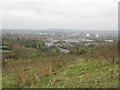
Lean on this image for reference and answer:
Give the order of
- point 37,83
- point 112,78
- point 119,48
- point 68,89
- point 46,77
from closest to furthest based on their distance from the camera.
A: 1. point 68,89
2. point 112,78
3. point 37,83
4. point 46,77
5. point 119,48

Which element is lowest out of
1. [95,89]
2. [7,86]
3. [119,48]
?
[7,86]

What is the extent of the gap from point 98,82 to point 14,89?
2.64m

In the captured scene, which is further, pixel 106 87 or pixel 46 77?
pixel 46 77

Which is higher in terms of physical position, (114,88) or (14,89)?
(114,88)

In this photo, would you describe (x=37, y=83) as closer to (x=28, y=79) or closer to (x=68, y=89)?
(x=28, y=79)

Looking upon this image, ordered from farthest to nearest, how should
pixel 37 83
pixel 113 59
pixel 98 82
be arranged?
pixel 113 59 → pixel 37 83 → pixel 98 82

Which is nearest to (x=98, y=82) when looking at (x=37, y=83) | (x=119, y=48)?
(x=37, y=83)

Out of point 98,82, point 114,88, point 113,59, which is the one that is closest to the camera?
point 114,88

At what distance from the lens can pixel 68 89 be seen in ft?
13.7

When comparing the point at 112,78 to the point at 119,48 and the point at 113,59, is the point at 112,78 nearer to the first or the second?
the point at 113,59

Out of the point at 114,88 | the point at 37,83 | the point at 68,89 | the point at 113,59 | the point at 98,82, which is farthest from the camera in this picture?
the point at 113,59

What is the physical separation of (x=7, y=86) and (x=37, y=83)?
103 centimetres

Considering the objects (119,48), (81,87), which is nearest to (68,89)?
(81,87)

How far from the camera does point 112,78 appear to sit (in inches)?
189
